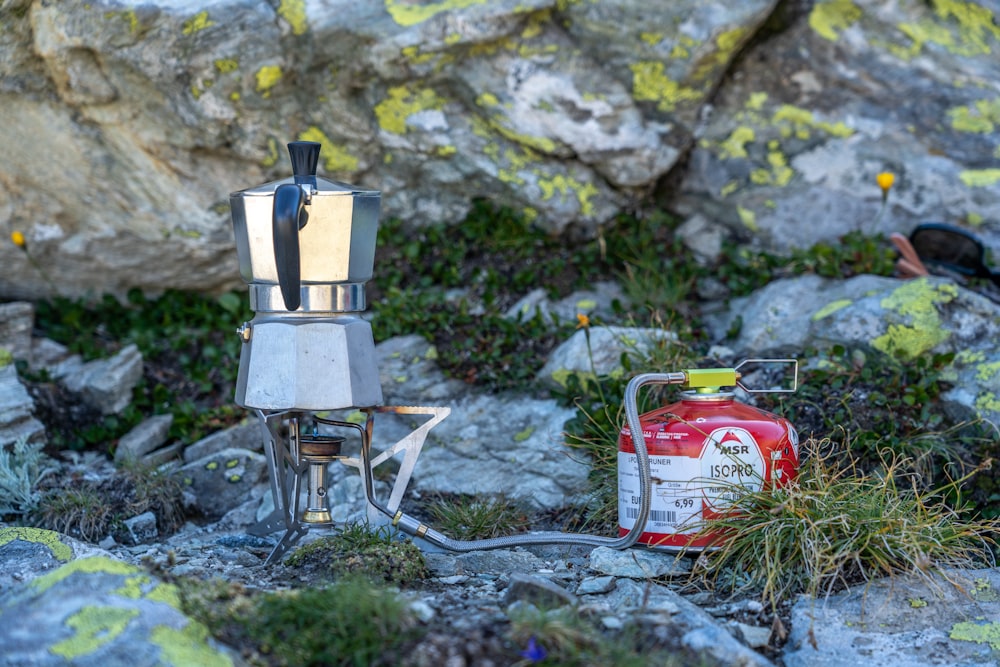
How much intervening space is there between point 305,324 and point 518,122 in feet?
7.41

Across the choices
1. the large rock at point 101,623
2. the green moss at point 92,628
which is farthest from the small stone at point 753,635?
the green moss at point 92,628

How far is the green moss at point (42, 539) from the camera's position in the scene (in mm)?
2744

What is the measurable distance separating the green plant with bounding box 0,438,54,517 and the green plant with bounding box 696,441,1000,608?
8.05 ft

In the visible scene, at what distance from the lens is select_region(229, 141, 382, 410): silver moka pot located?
275cm

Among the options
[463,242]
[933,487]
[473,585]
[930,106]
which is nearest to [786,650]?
[473,585]

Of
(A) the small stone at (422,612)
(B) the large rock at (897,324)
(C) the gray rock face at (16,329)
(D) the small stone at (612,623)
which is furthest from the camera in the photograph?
(C) the gray rock face at (16,329)

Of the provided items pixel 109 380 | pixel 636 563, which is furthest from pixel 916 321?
pixel 109 380

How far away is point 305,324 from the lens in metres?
2.77

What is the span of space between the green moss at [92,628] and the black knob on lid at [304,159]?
1.31m

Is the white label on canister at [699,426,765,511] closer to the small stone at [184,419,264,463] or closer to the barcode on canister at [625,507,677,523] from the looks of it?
the barcode on canister at [625,507,677,523]

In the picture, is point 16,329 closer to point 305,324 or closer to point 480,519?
point 305,324

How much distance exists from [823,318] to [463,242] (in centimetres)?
183

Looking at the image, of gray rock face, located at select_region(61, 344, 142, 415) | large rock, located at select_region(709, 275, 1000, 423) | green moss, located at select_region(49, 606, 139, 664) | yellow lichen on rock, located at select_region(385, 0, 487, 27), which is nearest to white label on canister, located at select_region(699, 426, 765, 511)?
large rock, located at select_region(709, 275, 1000, 423)

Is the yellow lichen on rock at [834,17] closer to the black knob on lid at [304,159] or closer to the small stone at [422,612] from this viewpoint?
the black knob on lid at [304,159]
